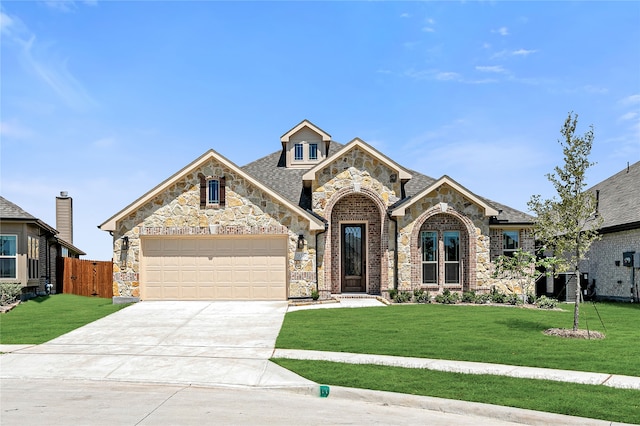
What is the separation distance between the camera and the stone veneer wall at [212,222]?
2098cm

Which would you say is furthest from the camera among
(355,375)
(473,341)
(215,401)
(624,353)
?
(473,341)

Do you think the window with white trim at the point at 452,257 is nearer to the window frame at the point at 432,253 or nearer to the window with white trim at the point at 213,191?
the window frame at the point at 432,253

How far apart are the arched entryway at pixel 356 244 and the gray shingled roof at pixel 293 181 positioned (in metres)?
1.63

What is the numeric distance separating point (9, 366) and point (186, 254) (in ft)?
34.1

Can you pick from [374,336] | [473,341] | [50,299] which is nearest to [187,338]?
[374,336]

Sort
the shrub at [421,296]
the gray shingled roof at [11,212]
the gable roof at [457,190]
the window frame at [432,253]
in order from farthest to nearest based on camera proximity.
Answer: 1. the gray shingled roof at [11,212]
2. the window frame at [432,253]
3. the shrub at [421,296]
4. the gable roof at [457,190]

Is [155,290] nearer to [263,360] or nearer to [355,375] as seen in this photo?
[263,360]

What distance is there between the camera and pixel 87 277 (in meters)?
27.4

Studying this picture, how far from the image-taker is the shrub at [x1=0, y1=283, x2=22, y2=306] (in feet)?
70.3

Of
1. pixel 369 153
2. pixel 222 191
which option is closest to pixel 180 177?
pixel 222 191

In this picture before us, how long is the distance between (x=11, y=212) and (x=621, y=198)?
28.0 m

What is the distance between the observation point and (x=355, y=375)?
9.43 metres

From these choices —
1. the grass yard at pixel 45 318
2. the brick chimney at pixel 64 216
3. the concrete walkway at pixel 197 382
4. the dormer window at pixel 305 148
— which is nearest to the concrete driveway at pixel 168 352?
the concrete walkway at pixel 197 382

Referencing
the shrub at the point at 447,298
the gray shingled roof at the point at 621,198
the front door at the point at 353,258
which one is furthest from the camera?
the gray shingled roof at the point at 621,198
